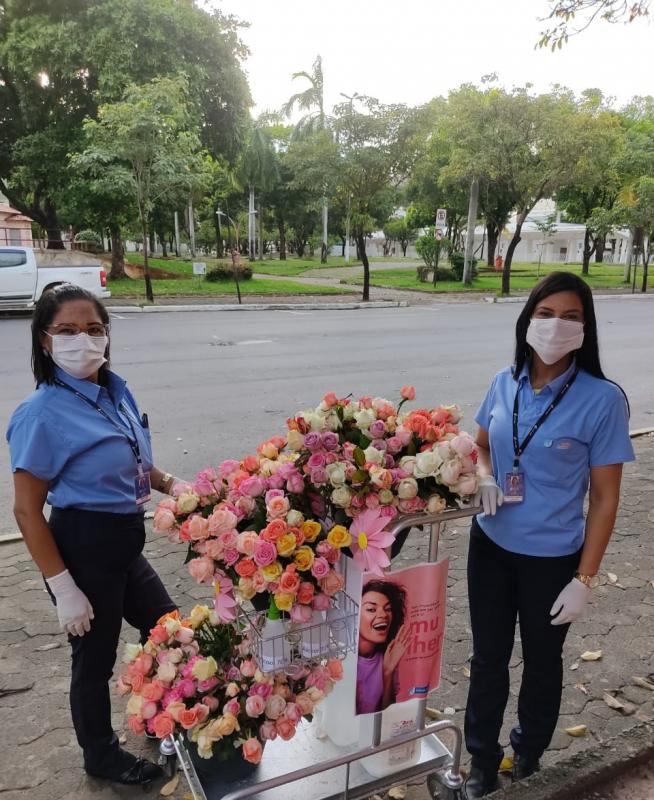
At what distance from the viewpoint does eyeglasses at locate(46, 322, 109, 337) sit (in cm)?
208

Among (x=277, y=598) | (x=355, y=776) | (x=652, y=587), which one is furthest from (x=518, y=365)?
(x=652, y=587)

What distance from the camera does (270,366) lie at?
9.41 metres

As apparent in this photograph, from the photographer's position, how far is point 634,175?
1109 inches

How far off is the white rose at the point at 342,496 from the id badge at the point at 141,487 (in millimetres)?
820

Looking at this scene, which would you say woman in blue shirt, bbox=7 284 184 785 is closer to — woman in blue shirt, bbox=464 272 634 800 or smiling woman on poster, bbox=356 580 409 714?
smiling woman on poster, bbox=356 580 409 714

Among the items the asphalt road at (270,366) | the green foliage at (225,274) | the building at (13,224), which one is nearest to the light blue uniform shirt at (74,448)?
the asphalt road at (270,366)

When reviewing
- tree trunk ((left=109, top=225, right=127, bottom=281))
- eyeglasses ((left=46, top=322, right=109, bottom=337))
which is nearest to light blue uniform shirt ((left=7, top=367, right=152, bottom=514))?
eyeglasses ((left=46, top=322, right=109, bottom=337))

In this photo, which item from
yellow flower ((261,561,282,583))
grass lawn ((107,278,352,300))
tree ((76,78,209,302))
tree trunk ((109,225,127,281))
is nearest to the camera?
yellow flower ((261,561,282,583))

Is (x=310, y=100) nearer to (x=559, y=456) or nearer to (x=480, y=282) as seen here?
(x=480, y=282)

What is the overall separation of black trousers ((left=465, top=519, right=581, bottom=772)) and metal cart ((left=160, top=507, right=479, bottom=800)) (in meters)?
0.15

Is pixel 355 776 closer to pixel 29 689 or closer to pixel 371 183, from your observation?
pixel 29 689

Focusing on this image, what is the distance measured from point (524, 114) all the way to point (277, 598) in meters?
22.1

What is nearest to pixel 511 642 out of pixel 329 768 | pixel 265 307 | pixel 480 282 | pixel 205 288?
pixel 329 768

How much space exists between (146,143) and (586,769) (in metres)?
16.9
